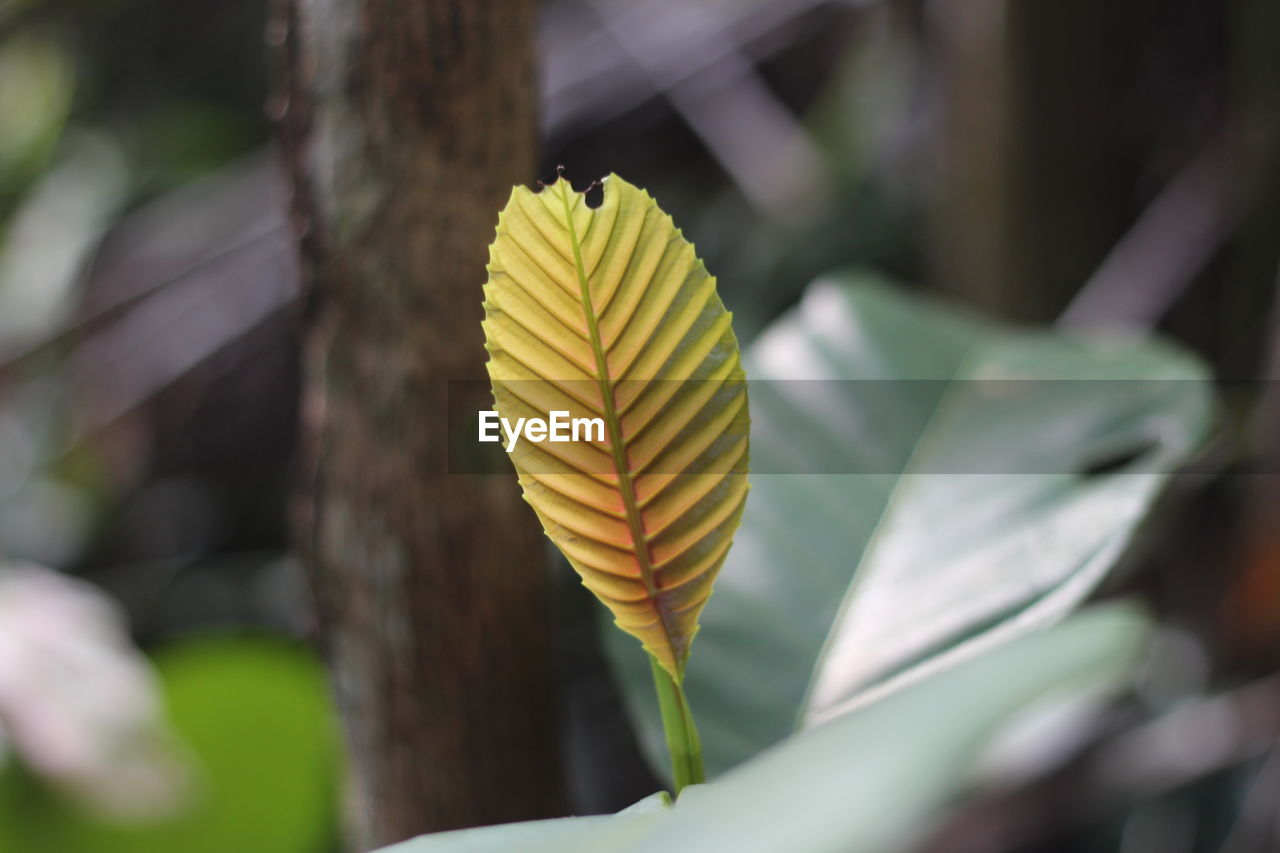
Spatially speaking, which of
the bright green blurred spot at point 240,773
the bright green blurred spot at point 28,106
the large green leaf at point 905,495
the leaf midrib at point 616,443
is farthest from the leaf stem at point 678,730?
the bright green blurred spot at point 28,106

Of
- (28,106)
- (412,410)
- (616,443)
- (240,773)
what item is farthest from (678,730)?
(28,106)

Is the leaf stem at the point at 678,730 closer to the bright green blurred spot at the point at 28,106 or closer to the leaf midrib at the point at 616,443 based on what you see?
the leaf midrib at the point at 616,443

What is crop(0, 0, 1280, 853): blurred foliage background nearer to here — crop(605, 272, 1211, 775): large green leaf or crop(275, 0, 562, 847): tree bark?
crop(275, 0, 562, 847): tree bark

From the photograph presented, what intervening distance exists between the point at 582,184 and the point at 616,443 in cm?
115

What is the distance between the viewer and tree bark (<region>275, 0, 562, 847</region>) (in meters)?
0.45

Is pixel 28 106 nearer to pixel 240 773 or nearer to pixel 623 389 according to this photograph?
pixel 240 773

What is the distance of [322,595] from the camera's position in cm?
52

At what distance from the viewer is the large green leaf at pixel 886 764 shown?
0.42 feet

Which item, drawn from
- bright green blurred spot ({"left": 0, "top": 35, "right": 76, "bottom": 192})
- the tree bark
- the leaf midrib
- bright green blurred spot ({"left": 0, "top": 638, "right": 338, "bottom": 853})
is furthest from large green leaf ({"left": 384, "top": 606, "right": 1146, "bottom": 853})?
bright green blurred spot ({"left": 0, "top": 35, "right": 76, "bottom": 192})

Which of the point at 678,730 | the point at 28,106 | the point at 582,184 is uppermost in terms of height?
the point at 28,106

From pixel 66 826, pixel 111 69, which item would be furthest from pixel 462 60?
pixel 111 69

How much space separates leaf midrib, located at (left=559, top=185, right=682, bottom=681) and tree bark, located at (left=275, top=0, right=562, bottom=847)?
0.23 m

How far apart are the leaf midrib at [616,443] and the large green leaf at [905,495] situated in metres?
0.15

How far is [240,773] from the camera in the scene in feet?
1.96
